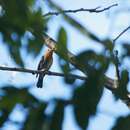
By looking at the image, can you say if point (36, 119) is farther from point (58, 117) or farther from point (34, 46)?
point (34, 46)

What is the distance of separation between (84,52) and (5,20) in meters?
0.22

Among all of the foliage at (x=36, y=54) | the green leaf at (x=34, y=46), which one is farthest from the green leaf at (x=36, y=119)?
the green leaf at (x=34, y=46)

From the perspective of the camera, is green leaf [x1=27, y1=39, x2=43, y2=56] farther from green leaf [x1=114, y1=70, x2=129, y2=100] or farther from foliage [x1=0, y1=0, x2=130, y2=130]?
green leaf [x1=114, y1=70, x2=129, y2=100]

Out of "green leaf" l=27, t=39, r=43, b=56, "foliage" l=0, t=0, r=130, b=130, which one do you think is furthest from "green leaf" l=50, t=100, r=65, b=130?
"green leaf" l=27, t=39, r=43, b=56

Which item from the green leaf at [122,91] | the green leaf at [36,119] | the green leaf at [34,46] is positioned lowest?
the green leaf at [36,119]

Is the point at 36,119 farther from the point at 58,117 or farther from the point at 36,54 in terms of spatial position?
the point at 36,54

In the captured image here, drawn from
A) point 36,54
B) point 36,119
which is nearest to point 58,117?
point 36,119

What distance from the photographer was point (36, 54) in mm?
1433

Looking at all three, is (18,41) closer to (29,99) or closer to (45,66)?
(29,99)

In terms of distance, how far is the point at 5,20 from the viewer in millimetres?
1386

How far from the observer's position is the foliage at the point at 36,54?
136 centimetres

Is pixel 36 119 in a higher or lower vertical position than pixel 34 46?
lower

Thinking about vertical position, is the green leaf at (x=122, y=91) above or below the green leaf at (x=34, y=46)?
below

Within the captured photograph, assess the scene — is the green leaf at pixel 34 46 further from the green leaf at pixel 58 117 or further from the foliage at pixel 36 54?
the green leaf at pixel 58 117
